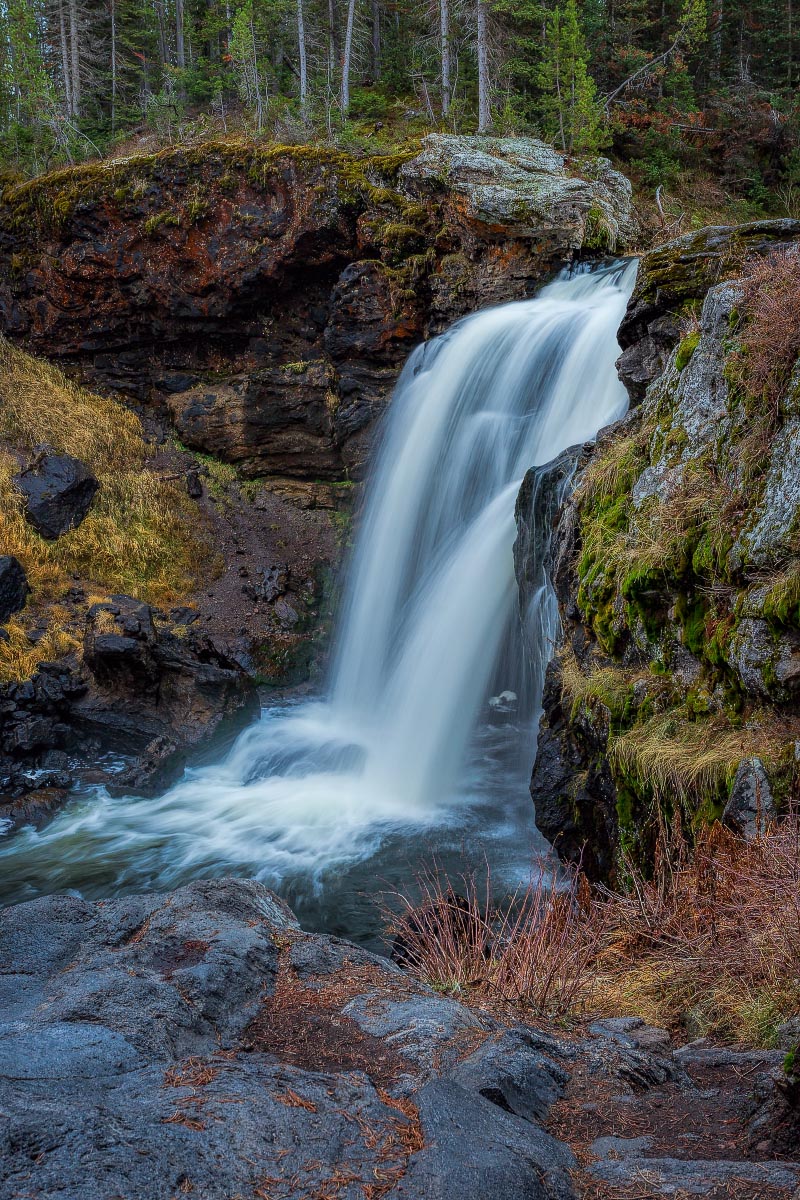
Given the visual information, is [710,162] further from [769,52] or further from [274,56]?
[274,56]

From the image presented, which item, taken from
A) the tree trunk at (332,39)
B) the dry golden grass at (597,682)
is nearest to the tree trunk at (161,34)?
the tree trunk at (332,39)

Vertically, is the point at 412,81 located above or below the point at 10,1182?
above

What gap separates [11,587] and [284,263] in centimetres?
837

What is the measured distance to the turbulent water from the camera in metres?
9.11

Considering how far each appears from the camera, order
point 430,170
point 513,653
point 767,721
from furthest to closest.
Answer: point 430,170
point 513,653
point 767,721

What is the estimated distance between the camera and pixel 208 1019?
10.5ft

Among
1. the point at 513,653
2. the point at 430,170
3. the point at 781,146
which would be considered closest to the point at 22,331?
the point at 430,170

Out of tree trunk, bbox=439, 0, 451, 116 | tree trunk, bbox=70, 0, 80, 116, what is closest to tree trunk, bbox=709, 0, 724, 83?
tree trunk, bbox=439, 0, 451, 116

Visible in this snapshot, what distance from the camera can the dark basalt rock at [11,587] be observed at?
41.4ft

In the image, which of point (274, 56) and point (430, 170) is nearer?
point (430, 170)

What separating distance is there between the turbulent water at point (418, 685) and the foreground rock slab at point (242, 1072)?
409 cm

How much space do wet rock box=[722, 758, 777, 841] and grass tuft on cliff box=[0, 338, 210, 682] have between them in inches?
403

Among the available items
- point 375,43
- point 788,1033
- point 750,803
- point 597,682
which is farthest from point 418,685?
point 375,43

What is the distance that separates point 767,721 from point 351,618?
30.7 feet
